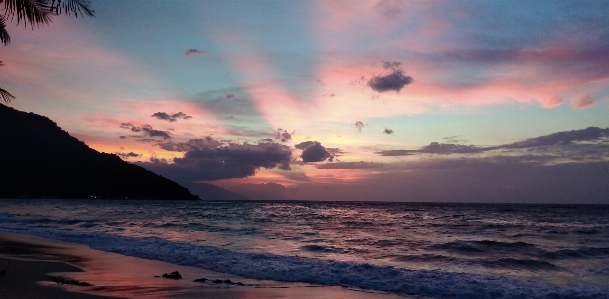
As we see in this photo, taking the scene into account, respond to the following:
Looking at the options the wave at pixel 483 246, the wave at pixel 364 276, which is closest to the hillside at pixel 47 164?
the wave at pixel 364 276

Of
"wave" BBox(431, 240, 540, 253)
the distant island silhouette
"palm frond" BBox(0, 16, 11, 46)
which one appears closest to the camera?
"palm frond" BBox(0, 16, 11, 46)

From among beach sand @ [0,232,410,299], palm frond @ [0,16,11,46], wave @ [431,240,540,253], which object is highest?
palm frond @ [0,16,11,46]

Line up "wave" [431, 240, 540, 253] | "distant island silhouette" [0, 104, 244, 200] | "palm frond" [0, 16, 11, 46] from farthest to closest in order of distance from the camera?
"distant island silhouette" [0, 104, 244, 200] → "wave" [431, 240, 540, 253] → "palm frond" [0, 16, 11, 46]

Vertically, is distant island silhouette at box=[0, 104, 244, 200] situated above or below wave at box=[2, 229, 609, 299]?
above

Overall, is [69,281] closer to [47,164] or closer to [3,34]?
[3,34]

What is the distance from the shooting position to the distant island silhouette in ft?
362

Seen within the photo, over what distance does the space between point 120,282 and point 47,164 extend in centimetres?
12554

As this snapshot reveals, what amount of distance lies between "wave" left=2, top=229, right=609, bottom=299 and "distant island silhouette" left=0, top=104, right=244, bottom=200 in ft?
364

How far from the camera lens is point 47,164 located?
119 metres

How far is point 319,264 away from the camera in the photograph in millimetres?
15859

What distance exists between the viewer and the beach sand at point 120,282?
32.6ft

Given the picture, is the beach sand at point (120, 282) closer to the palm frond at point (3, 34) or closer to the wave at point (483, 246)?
the palm frond at point (3, 34)

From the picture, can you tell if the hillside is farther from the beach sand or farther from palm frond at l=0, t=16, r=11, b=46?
palm frond at l=0, t=16, r=11, b=46

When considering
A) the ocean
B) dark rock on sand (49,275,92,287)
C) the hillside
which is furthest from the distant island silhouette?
dark rock on sand (49,275,92,287)
